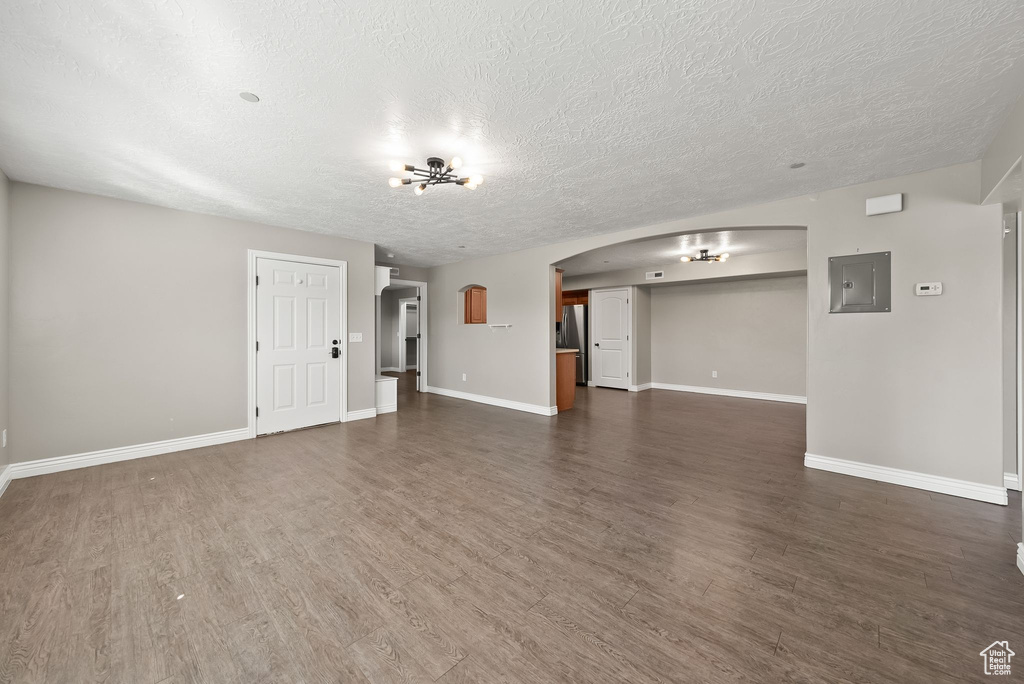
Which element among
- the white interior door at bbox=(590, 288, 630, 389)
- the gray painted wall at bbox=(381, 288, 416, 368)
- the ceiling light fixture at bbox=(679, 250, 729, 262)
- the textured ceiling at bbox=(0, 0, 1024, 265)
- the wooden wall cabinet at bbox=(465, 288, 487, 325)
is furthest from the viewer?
the gray painted wall at bbox=(381, 288, 416, 368)

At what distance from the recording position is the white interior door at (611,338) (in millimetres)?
8203

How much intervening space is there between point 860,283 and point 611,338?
5225 mm

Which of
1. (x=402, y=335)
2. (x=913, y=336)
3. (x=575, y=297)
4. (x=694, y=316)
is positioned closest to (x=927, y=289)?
(x=913, y=336)

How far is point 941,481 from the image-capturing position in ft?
9.77

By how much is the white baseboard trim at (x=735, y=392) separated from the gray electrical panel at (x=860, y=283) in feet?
12.7

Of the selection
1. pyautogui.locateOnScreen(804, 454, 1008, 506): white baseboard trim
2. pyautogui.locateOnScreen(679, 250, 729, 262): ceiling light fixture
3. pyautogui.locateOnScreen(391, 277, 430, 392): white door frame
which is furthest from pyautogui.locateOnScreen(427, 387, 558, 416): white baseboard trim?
pyautogui.locateOnScreen(679, 250, 729, 262): ceiling light fixture

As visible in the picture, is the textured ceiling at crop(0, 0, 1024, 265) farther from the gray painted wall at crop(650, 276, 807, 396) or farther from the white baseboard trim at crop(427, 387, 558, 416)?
the gray painted wall at crop(650, 276, 807, 396)

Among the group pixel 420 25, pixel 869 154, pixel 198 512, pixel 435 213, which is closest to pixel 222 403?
pixel 198 512

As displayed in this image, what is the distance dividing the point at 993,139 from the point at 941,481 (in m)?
2.48

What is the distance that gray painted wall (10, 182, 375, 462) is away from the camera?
10.9 feet

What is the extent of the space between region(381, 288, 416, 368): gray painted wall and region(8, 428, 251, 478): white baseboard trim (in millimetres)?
6704

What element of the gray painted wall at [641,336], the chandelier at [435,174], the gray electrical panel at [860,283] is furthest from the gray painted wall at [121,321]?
the gray painted wall at [641,336]

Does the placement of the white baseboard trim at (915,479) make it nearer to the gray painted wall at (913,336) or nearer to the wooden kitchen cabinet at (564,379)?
the gray painted wall at (913,336)

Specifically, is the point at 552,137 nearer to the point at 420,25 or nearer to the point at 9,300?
the point at 420,25
